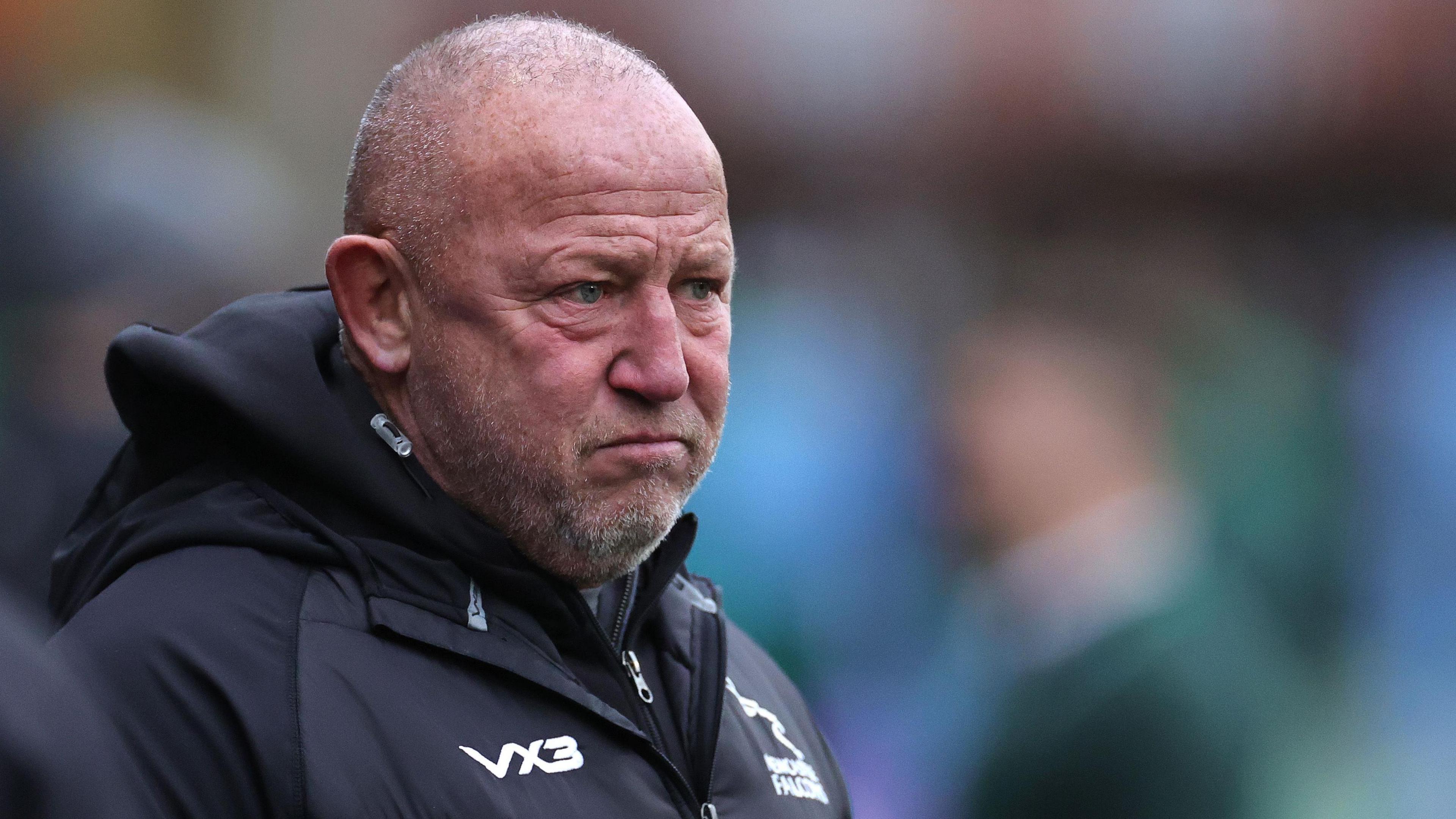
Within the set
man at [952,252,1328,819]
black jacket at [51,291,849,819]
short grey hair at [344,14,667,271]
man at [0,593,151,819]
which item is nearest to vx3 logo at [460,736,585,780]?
black jacket at [51,291,849,819]

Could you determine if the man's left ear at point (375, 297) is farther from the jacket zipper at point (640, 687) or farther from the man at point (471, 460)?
the jacket zipper at point (640, 687)

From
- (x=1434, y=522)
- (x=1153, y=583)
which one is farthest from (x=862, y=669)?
(x=1434, y=522)

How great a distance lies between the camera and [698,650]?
7.45ft

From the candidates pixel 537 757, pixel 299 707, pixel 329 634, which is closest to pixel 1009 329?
pixel 537 757

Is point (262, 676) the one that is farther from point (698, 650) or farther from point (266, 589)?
point (698, 650)

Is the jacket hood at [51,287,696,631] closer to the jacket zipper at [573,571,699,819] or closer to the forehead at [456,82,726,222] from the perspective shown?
the jacket zipper at [573,571,699,819]

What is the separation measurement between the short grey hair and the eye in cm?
20

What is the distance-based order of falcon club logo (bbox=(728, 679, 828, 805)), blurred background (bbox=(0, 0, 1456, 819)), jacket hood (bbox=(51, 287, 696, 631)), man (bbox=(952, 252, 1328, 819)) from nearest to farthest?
jacket hood (bbox=(51, 287, 696, 631)) < falcon club logo (bbox=(728, 679, 828, 805)) < man (bbox=(952, 252, 1328, 819)) < blurred background (bbox=(0, 0, 1456, 819))

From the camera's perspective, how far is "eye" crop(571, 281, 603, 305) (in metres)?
2.05

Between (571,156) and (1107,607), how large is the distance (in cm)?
193

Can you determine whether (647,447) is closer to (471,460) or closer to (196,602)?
(471,460)

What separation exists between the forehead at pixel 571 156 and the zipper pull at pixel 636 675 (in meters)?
0.64

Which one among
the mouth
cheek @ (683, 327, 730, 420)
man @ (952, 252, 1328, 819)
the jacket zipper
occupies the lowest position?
man @ (952, 252, 1328, 819)

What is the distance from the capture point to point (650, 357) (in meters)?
2.06
